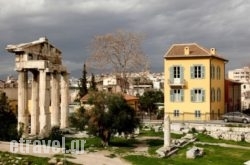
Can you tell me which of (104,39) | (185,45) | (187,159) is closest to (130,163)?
(187,159)

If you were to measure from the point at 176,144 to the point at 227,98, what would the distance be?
1064 inches

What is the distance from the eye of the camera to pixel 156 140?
44094 millimetres

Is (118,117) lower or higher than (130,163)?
higher

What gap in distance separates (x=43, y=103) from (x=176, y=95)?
18.0 meters

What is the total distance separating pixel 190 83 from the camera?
183ft

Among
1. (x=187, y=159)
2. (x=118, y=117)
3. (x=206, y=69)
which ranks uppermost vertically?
(x=206, y=69)

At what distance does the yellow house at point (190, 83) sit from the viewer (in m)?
55.3

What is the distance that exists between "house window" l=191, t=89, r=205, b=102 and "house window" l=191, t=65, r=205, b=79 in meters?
1.68

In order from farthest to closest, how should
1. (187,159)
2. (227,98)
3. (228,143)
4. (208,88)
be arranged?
(227,98)
(208,88)
(228,143)
(187,159)

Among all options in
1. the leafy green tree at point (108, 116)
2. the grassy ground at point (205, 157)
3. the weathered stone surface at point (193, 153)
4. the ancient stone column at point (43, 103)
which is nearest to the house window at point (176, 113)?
the grassy ground at point (205, 157)

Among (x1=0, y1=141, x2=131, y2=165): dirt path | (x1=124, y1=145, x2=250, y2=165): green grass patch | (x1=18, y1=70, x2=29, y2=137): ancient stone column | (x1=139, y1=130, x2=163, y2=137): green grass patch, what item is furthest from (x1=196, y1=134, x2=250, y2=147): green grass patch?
(x1=18, y1=70, x2=29, y2=137): ancient stone column

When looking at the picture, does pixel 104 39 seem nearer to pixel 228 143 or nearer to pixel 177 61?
pixel 177 61

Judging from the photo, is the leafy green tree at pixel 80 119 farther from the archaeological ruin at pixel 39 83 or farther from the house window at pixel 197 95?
the house window at pixel 197 95

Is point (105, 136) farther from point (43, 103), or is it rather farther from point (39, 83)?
point (39, 83)
